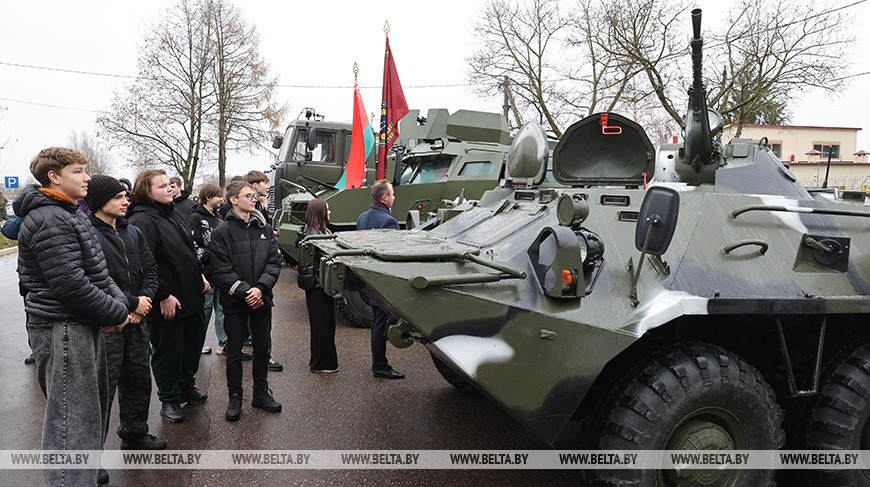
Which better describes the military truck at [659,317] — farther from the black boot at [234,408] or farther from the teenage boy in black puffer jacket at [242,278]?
the black boot at [234,408]

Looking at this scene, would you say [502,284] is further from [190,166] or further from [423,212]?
[190,166]

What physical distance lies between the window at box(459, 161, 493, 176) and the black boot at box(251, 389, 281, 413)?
4921mm

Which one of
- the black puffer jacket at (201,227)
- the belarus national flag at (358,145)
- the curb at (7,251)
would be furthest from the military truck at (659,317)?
the curb at (7,251)

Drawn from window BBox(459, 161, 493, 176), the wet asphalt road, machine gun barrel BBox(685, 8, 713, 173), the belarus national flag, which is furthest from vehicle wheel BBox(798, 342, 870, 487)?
the belarus national flag

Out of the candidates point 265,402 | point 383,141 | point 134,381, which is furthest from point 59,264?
point 383,141

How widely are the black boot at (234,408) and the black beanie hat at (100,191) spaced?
1.68 m

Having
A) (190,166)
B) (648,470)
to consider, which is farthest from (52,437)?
(190,166)

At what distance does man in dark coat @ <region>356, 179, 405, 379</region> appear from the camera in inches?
210

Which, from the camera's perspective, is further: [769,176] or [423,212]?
[423,212]

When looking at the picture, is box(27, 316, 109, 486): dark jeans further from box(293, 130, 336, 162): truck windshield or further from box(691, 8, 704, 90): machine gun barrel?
box(293, 130, 336, 162): truck windshield

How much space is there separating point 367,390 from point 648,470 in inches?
110

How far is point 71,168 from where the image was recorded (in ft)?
9.68

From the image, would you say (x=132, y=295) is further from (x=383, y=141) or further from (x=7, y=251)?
(x=7, y=251)

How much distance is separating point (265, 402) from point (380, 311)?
1234mm
